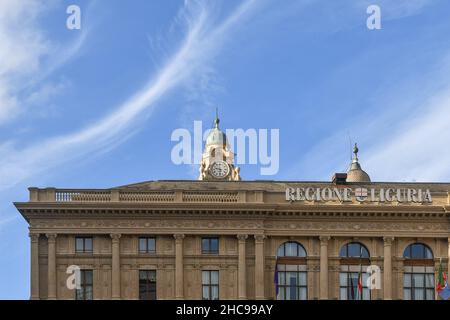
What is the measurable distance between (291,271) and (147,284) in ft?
41.3

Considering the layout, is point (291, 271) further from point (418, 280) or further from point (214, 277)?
point (418, 280)

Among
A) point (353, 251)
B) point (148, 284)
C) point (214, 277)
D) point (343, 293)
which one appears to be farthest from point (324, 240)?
point (148, 284)

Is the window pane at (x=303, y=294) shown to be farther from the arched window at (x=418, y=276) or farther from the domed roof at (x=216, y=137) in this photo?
the domed roof at (x=216, y=137)

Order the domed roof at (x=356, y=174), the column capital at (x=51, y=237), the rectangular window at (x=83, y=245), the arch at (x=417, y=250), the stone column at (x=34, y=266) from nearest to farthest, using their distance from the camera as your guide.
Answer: the stone column at (x=34, y=266)
the column capital at (x=51, y=237)
the rectangular window at (x=83, y=245)
the arch at (x=417, y=250)
the domed roof at (x=356, y=174)

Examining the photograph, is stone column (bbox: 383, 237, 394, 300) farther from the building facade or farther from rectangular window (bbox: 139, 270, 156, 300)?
rectangular window (bbox: 139, 270, 156, 300)

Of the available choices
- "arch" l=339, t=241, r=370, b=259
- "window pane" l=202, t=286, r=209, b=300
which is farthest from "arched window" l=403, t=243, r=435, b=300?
"window pane" l=202, t=286, r=209, b=300

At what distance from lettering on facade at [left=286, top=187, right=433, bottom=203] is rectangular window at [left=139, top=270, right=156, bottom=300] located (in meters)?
13.8

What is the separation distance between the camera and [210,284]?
98750 millimetres

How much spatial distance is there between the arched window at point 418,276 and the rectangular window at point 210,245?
16.7 m

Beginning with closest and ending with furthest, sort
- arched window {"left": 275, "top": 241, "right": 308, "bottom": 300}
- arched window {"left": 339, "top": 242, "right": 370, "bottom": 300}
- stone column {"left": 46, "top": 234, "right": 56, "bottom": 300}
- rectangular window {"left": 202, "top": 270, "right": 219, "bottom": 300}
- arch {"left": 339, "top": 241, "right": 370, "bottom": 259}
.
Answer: stone column {"left": 46, "top": 234, "right": 56, "bottom": 300}, rectangular window {"left": 202, "top": 270, "right": 219, "bottom": 300}, arched window {"left": 275, "top": 241, "right": 308, "bottom": 300}, arched window {"left": 339, "top": 242, "right": 370, "bottom": 300}, arch {"left": 339, "top": 241, "right": 370, "bottom": 259}

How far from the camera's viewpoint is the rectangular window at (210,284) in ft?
323

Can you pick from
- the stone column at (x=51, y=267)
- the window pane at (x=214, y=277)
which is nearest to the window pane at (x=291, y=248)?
the window pane at (x=214, y=277)

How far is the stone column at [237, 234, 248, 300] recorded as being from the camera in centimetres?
9800

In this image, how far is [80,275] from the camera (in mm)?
97812
